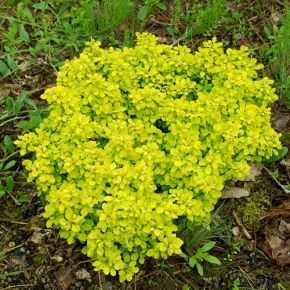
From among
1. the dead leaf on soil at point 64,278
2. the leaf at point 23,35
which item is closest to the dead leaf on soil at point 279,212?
the dead leaf on soil at point 64,278

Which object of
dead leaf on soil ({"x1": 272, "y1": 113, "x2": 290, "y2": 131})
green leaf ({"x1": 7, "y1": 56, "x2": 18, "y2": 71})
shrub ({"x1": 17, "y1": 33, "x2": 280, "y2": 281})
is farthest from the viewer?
green leaf ({"x1": 7, "y1": 56, "x2": 18, "y2": 71})

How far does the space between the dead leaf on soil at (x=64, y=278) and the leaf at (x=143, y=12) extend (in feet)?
6.20

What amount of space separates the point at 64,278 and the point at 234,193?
3.47 feet

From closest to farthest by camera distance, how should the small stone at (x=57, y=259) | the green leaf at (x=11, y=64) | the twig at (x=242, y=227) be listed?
the small stone at (x=57, y=259), the twig at (x=242, y=227), the green leaf at (x=11, y=64)

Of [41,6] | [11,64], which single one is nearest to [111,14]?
[41,6]

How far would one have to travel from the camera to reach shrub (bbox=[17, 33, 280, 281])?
2521 millimetres

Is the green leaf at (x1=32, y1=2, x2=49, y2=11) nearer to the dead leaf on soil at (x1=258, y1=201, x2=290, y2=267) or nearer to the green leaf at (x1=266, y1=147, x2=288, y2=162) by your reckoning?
the green leaf at (x1=266, y1=147, x2=288, y2=162)

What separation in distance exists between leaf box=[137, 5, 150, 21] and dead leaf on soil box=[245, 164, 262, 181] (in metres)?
1.36

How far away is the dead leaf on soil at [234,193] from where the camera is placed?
10.4 ft

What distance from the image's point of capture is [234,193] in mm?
3189

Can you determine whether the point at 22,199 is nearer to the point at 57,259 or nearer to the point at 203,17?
the point at 57,259

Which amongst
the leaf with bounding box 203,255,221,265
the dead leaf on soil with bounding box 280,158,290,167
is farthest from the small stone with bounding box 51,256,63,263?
the dead leaf on soil with bounding box 280,158,290,167

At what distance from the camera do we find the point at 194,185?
262 centimetres

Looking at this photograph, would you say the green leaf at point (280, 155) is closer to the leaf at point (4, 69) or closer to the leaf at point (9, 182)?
the leaf at point (9, 182)
